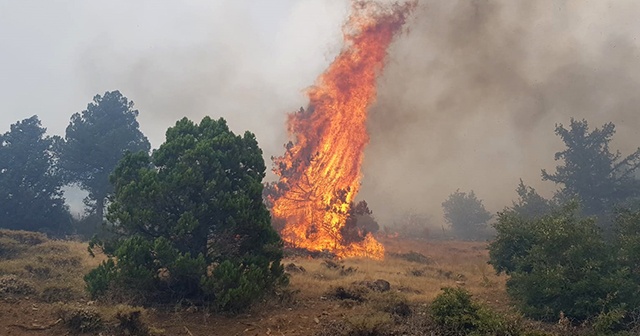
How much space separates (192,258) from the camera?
53.9 ft

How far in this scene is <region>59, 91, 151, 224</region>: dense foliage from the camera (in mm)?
44688

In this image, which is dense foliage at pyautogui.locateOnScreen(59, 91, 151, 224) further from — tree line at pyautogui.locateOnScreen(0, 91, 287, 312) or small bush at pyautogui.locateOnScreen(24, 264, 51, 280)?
tree line at pyautogui.locateOnScreen(0, 91, 287, 312)

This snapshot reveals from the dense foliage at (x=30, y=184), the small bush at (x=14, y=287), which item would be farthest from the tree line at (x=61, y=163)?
the small bush at (x=14, y=287)

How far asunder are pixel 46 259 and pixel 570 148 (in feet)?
183

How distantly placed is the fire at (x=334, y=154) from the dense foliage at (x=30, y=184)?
73.7 ft

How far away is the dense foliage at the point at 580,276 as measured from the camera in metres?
13.8

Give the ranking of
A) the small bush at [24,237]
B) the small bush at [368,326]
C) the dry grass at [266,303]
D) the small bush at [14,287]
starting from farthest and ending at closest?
the small bush at [24,237] < the small bush at [14,287] < the dry grass at [266,303] < the small bush at [368,326]

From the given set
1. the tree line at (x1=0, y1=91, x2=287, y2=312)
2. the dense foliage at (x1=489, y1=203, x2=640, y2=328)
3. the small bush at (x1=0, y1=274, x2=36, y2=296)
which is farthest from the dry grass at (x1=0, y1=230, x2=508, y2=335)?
the dense foliage at (x1=489, y1=203, x2=640, y2=328)

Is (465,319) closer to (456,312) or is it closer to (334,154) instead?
(456,312)

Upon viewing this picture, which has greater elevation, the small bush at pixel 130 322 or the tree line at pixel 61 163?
the tree line at pixel 61 163

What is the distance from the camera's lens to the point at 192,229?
53.3 ft

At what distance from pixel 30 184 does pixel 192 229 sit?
35408 millimetres

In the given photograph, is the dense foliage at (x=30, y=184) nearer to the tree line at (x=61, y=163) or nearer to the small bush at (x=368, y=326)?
the tree line at (x=61, y=163)

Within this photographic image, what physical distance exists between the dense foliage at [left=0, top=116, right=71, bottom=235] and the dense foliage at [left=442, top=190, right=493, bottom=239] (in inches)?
2508
